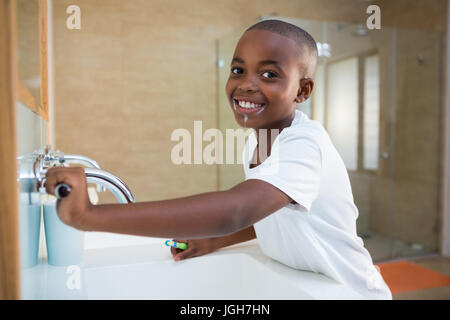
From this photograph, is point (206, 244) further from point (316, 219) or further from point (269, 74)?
point (269, 74)

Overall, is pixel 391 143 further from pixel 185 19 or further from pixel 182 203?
pixel 182 203

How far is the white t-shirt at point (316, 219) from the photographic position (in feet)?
1.59

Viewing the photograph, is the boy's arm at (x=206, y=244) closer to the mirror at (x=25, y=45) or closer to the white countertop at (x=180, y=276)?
the white countertop at (x=180, y=276)

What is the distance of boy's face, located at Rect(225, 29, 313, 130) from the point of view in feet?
1.77

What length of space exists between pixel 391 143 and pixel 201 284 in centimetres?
202

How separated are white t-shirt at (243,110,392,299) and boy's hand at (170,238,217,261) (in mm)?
92

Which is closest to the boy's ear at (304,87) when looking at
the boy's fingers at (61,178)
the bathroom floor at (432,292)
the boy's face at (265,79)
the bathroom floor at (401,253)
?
the boy's face at (265,79)

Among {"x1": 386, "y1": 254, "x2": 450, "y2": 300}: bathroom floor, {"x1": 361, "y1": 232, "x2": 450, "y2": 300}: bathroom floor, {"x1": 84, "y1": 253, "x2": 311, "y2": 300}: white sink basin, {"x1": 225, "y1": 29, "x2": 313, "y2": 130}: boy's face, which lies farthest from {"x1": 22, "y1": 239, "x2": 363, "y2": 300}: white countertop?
{"x1": 361, "y1": 232, "x2": 450, "y2": 300}: bathroom floor

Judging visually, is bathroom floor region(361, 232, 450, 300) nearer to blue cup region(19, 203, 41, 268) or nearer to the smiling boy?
the smiling boy

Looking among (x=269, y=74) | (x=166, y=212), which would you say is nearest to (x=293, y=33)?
(x=269, y=74)

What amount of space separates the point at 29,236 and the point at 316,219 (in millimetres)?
383

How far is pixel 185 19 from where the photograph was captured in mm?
2225

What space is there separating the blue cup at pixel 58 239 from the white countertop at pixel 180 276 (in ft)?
0.04
